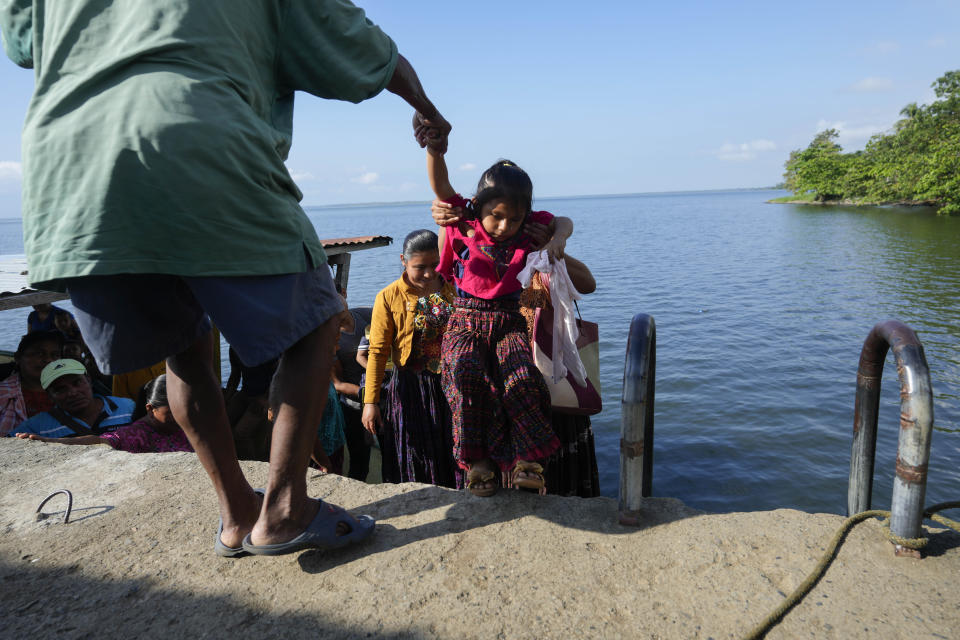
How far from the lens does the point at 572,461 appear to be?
3.23m

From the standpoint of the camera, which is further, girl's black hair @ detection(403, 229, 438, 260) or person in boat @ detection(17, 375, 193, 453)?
person in boat @ detection(17, 375, 193, 453)

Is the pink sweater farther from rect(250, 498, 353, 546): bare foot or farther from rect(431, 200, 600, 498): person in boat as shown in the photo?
rect(250, 498, 353, 546): bare foot

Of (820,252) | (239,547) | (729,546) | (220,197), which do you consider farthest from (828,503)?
(820,252)

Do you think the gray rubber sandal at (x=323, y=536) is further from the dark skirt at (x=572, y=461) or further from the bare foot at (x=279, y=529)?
the dark skirt at (x=572, y=461)

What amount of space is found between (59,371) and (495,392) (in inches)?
133

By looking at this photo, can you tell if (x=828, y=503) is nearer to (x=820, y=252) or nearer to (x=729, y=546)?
(x=729, y=546)

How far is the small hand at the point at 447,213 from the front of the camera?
2.72m

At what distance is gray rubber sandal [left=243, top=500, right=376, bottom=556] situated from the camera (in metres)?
1.83

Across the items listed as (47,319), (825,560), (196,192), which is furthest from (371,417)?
(47,319)

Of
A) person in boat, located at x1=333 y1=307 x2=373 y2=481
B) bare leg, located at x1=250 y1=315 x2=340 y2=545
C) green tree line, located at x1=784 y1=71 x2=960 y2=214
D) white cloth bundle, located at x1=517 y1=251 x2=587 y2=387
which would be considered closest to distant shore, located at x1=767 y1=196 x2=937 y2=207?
green tree line, located at x1=784 y1=71 x2=960 y2=214

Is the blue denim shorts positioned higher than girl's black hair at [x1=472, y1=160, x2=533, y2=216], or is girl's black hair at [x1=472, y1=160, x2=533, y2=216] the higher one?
girl's black hair at [x1=472, y1=160, x2=533, y2=216]

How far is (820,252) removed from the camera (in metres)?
24.0

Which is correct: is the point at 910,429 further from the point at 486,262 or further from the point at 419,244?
the point at 419,244

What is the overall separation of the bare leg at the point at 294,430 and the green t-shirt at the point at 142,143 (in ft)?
0.99
